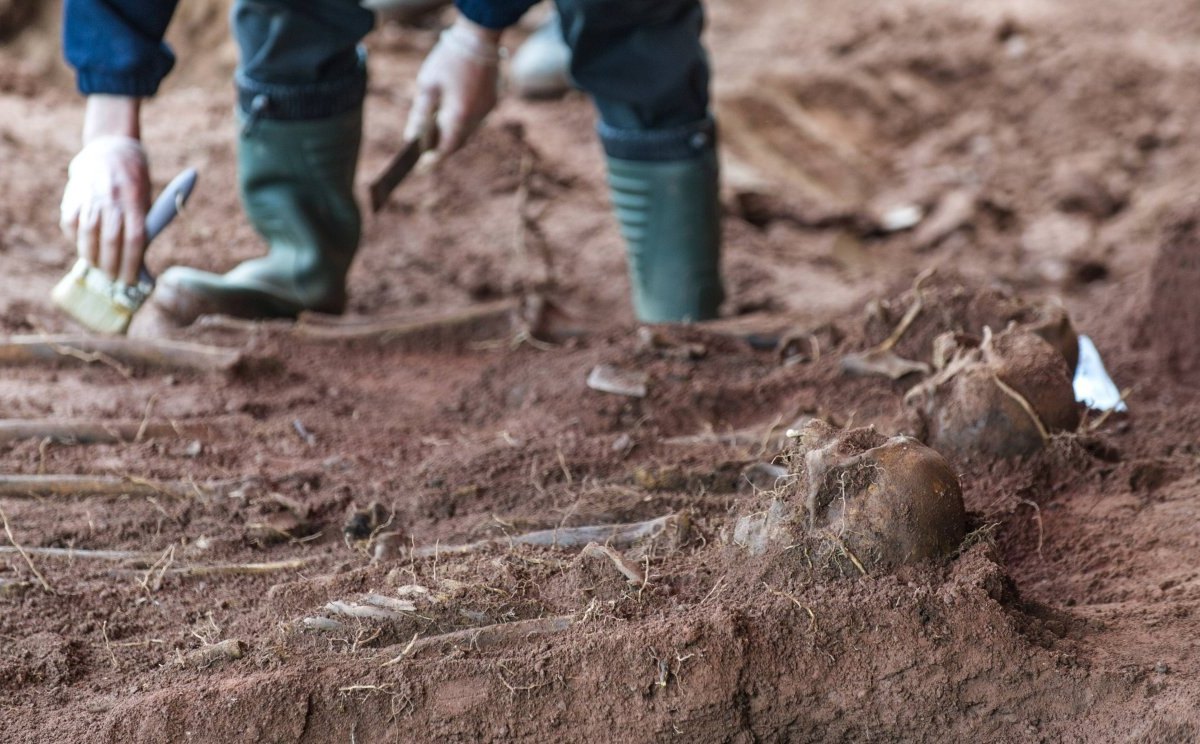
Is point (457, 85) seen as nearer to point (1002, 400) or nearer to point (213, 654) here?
point (1002, 400)

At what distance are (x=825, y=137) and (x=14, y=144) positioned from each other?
10.2 feet

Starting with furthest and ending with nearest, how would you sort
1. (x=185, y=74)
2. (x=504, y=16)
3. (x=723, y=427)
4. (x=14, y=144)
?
(x=185, y=74) < (x=14, y=144) < (x=504, y=16) < (x=723, y=427)

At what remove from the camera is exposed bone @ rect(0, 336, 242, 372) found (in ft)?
8.61

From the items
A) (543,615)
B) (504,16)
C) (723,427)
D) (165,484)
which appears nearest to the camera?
(543,615)

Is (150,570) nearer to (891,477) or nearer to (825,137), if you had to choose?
(891,477)

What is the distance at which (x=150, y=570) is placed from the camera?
6.09 ft

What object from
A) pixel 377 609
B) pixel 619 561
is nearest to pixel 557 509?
pixel 619 561

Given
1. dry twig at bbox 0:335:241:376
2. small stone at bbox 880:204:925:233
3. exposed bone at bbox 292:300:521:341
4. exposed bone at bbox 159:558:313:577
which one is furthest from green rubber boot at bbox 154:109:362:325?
small stone at bbox 880:204:925:233

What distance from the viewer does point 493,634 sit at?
1614 mm

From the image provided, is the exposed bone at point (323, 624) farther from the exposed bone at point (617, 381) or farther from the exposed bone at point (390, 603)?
the exposed bone at point (617, 381)

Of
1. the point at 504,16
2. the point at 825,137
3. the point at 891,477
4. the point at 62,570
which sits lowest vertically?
the point at 825,137

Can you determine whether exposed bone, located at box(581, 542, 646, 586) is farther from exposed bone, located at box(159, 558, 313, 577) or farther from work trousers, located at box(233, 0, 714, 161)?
work trousers, located at box(233, 0, 714, 161)

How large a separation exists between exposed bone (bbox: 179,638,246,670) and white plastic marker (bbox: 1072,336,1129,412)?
157 centimetres

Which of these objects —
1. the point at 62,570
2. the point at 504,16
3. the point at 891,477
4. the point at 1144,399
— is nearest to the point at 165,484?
the point at 62,570
